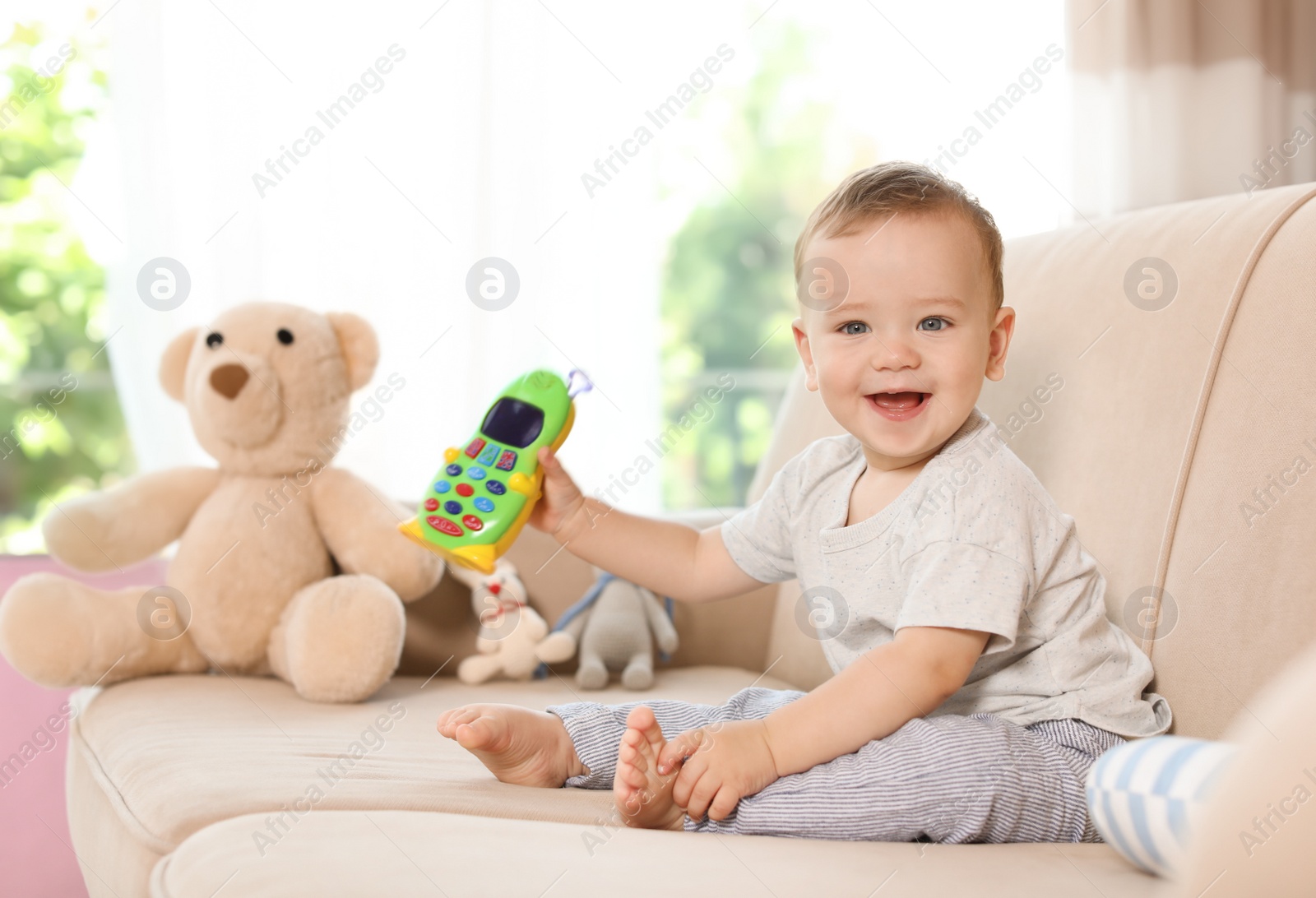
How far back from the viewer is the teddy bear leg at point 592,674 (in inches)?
→ 47.7

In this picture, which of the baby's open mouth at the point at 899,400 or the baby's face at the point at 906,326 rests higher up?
the baby's face at the point at 906,326

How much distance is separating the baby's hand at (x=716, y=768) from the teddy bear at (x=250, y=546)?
1.68ft

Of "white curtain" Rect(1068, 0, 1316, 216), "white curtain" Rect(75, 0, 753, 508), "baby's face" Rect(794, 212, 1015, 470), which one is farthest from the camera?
"white curtain" Rect(1068, 0, 1316, 216)

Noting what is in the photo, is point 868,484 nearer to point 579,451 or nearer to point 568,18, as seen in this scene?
point 579,451

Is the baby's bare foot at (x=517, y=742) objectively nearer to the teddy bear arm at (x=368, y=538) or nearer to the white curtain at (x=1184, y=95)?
the teddy bear arm at (x=368, y=538)

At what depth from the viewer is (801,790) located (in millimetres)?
708

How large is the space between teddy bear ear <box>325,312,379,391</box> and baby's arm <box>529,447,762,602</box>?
448 mm

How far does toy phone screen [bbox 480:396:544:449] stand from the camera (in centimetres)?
92

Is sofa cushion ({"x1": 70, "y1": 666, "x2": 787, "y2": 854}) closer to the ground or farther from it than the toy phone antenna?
closer to the ground

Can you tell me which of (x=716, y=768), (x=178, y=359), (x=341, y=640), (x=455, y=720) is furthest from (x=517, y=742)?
(x=178, y=359)

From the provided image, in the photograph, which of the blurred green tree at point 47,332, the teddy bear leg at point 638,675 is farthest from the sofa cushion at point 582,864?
the blurred green tree at point 47,332

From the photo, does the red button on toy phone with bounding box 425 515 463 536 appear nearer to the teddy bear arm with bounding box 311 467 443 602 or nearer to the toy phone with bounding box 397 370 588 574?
the toy phone with bounding box 397 370 588 574

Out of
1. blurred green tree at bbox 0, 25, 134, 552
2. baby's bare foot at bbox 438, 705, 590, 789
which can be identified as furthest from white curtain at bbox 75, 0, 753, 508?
baby's bare foot at bbox 438, 705, 590, 789

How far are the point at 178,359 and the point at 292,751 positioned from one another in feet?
2.07
